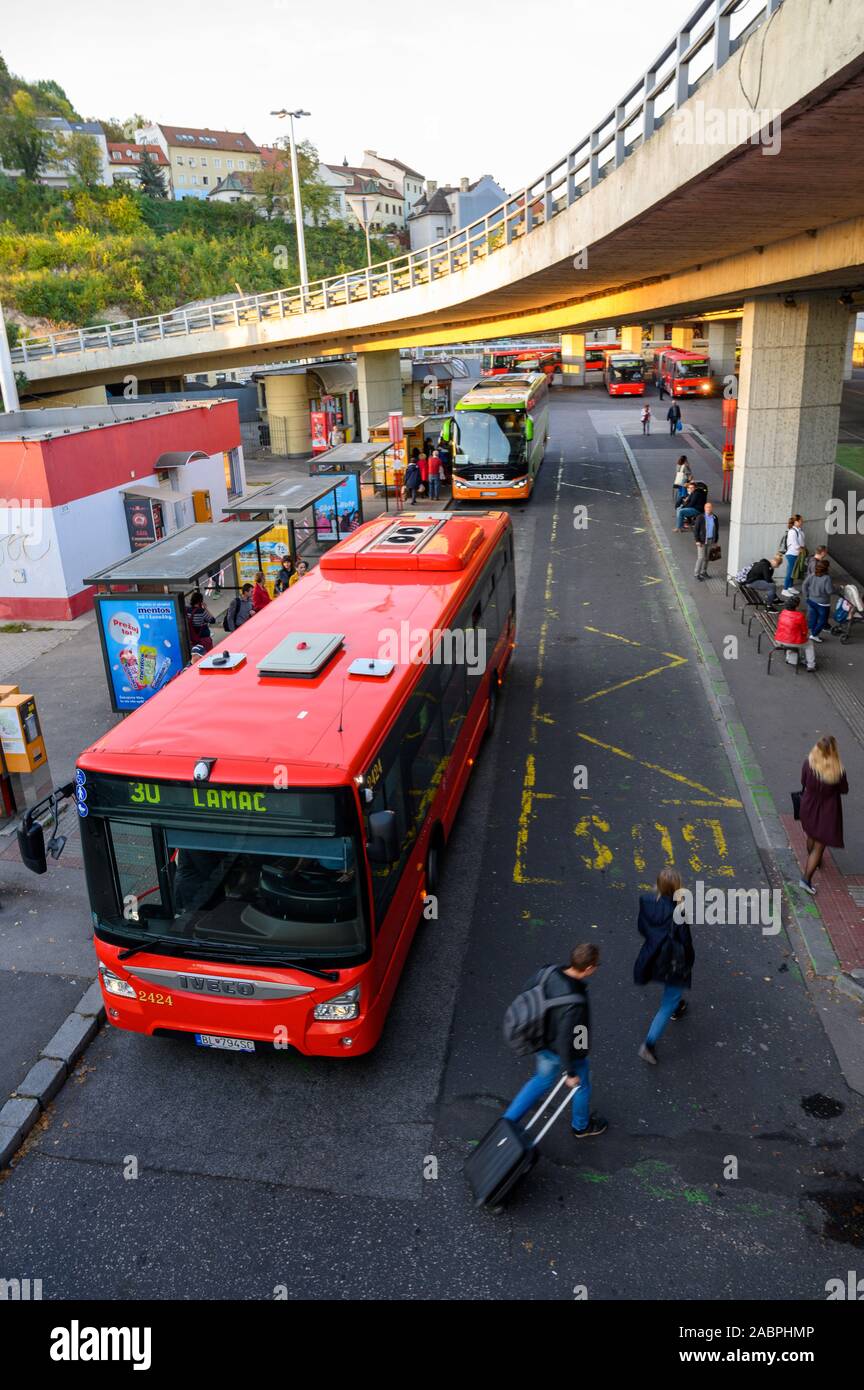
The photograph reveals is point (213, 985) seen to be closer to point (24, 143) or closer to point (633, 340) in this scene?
point (633, 340)

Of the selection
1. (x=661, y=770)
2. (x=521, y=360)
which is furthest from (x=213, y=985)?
(x=521, y=360)

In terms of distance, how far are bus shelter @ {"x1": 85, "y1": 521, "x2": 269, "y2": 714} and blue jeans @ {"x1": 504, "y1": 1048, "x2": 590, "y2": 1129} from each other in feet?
30.1

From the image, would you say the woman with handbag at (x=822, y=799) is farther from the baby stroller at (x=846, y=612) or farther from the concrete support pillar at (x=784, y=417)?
the concrete support pillar at (x=784, y=417)

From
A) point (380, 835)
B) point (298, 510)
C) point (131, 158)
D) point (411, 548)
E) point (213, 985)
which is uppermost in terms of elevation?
point (131, 158)

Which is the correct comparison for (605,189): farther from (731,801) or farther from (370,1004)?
(370,1004)

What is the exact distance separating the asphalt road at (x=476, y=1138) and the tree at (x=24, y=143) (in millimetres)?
101869

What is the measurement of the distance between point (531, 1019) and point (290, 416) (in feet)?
134

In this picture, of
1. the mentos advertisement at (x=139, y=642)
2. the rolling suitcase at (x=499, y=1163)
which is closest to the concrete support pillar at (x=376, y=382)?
the mentos advertisement at (x=139, y=642)

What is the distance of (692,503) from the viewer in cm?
2384

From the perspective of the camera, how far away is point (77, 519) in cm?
2003

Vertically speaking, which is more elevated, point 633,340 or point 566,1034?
point 633,340

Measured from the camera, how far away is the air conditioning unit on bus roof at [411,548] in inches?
437

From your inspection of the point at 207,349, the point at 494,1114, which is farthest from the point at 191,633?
the point at 207,349

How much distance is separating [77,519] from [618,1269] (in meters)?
18.4
